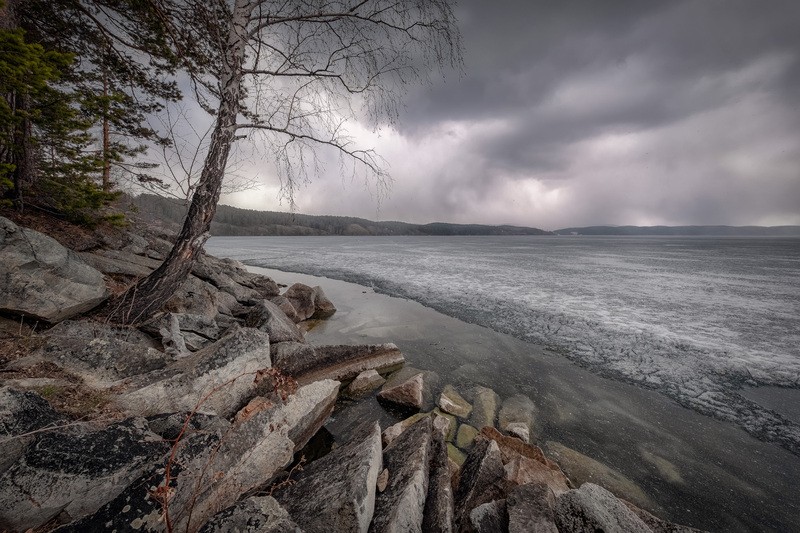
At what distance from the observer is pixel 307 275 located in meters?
22.5

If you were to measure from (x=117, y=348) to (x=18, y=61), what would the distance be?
5938 millimetres

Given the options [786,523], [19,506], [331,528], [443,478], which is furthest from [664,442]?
[19,506]

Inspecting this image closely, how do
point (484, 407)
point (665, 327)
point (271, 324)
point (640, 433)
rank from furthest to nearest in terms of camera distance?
point (665, 327) → point (271, 324) → point (484, 407) → point (640, 433)

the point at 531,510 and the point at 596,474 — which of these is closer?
the point at 531,510

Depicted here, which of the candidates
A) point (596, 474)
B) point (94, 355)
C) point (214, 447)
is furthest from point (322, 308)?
point (596, 474)

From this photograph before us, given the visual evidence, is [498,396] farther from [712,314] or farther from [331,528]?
[712,314]

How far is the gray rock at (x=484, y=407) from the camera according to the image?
5.32 metres

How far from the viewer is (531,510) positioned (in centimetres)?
261

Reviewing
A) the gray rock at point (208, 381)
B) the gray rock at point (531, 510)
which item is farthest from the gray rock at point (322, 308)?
the gray rock at point (531, 510)

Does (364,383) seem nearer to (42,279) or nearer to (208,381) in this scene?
(208,381)

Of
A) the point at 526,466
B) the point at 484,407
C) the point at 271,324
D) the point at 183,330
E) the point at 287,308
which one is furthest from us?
the point at 287,308

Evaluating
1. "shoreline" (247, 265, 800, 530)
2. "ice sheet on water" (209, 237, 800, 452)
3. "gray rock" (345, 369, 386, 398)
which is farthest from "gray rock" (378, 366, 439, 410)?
"ice sheet on water" (209, 237, 800, 452)

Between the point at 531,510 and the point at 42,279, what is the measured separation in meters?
6.98

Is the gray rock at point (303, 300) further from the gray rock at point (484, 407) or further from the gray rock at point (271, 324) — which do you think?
the gray rock at point (484, 407)
